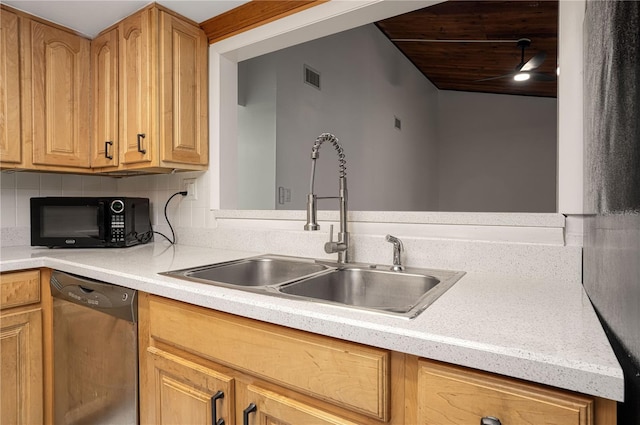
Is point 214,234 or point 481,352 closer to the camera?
point 481,352

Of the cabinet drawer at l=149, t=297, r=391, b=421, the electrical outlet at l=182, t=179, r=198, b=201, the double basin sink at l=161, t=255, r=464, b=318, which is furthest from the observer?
the electrical outlet at l=182, t=179, r=198, b=201

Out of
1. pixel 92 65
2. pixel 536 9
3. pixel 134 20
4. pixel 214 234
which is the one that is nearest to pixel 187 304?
pixel 214 234

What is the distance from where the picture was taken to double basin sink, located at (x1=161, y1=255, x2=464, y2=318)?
1146 millimetres

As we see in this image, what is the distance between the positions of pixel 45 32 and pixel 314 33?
1.37 meters

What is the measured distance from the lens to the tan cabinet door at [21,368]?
142cm

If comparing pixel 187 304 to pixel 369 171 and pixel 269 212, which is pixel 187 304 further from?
pixel 369 171

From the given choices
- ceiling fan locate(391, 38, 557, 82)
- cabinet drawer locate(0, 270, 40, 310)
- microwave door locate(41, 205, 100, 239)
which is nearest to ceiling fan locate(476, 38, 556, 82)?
ceiling fan locate(391, 38, 557, 82)

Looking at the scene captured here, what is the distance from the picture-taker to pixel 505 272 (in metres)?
1.18

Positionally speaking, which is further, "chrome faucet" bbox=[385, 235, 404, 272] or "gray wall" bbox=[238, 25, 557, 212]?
"gray wall" bbox=[238, 25, 557, 212]

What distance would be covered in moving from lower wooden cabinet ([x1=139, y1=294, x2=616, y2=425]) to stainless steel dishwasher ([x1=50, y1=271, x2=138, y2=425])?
0.07 m

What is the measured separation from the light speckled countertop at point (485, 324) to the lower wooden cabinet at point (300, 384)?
0.12ft

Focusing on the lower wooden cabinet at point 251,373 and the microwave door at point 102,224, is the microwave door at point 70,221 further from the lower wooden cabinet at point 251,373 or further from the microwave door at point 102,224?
the lower wooden cabinet at point 251,373

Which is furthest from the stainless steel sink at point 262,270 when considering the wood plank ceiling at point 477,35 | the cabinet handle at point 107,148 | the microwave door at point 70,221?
the wood plank ceiling at point 477,35

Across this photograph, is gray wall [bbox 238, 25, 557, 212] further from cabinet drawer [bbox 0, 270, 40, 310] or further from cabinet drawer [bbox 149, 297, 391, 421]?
cabinet drawer [bbox 149, 297, 391, 421]
